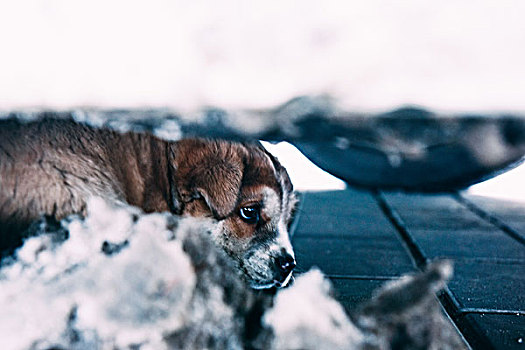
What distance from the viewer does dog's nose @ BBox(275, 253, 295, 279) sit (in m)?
1.87

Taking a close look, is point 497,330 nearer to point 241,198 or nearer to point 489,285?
point 489,285

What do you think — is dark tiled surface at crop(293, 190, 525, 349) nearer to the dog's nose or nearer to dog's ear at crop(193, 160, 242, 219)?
the dog's nose

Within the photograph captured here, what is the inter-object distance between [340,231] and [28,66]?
6.77 ft

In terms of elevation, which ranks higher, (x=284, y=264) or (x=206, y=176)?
(x=206, y=176)

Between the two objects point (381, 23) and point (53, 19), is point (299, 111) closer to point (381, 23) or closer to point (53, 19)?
point (381, 23)

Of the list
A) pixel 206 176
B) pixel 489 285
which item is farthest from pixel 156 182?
pixel 489 285

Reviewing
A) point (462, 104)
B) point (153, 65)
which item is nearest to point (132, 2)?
point (153, 65)

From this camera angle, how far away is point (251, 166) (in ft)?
5.98

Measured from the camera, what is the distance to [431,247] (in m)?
2.38

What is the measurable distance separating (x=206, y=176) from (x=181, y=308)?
0.90 metres

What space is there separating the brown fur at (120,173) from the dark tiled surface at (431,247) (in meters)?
0.45

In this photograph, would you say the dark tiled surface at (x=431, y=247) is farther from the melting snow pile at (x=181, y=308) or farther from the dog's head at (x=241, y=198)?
the melting snow pile at (x=181, y=308)

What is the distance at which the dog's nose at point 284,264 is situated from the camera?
187 centimetres

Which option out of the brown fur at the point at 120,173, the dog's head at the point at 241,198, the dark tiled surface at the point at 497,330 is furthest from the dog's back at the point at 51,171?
the dark tiled surface at the point at 497,330
